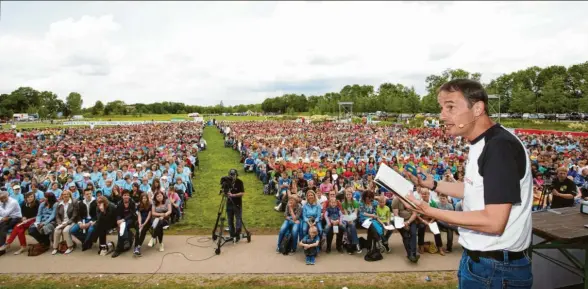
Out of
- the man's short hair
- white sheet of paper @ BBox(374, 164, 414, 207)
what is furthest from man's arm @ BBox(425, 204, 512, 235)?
the man's short hair

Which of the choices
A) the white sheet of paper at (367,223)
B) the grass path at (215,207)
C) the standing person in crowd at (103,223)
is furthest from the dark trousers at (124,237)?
the white sheet of paper at (367,223)

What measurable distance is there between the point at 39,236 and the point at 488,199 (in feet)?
29.4

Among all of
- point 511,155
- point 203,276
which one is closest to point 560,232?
point 511,155

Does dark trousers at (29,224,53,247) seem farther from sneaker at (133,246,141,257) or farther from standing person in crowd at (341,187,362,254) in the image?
standing person in crowd at (341,187,362,254)

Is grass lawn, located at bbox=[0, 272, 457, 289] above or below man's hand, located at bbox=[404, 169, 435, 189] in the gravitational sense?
below

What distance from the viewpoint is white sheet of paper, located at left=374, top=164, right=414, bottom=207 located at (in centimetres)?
197

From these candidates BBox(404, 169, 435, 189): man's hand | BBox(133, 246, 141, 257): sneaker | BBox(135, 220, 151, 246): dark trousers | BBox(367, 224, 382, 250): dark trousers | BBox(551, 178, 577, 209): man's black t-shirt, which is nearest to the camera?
BBox(404, 169, 435, 189): man's hand

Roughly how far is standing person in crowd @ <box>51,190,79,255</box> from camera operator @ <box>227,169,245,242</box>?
3.53 meters

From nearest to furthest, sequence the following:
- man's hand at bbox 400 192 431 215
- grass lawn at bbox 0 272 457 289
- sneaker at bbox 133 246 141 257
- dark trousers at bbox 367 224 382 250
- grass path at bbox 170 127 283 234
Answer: man's hand at bbox 400 192 431 215 → grass lawn at bbox 0 272 457 289 → dark trousers at bbox 367 224 382 250 → sneaker at bbox 133 246 141 257 → grass path at bbox 170 127 283 234

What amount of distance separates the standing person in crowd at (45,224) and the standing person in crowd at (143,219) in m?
1.96

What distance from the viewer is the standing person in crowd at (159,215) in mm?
7273

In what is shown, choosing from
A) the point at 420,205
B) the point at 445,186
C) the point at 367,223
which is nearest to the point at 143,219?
the point at 367,223

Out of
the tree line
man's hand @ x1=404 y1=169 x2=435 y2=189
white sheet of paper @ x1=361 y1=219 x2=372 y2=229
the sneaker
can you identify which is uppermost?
the tree line

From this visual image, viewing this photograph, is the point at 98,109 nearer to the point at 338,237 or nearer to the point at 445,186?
the point at 338,237
